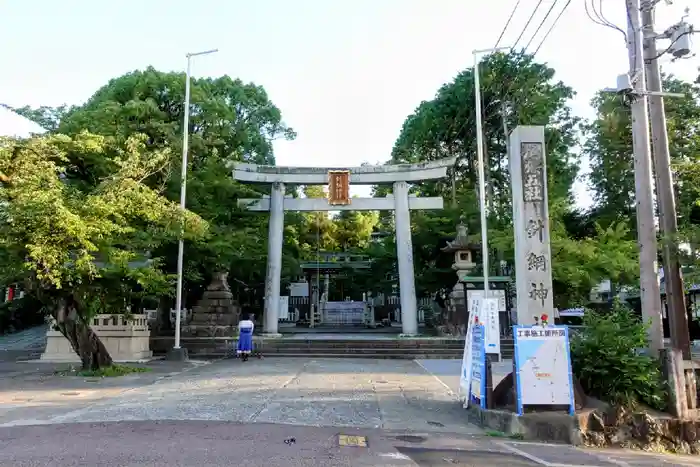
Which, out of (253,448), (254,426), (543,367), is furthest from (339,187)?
Result: (253,448)

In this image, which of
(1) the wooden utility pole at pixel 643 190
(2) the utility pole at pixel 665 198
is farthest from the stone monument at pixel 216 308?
(2) the utility pole at pixel 665 198

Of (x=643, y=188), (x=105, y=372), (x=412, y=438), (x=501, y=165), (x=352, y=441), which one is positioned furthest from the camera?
(x=501, y=165)

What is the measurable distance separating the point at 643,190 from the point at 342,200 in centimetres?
1401

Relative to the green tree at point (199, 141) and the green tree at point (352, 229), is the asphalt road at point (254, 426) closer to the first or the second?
the green tree at point (199, 141)

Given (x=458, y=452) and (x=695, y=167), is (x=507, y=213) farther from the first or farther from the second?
(x=458, y=452)

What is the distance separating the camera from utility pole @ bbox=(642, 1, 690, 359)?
340 inches

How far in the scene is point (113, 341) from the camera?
16750 millimetres

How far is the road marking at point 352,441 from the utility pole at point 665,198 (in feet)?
17.8

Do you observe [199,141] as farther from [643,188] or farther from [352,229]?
[352,229]

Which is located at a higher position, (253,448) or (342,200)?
(342,200)

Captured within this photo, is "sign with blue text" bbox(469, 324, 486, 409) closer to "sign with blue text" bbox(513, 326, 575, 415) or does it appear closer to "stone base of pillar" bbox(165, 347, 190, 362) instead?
"sign with blue text" bbox(513, 326, 575, 415)

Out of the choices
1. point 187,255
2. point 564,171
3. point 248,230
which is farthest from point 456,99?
point 187,255

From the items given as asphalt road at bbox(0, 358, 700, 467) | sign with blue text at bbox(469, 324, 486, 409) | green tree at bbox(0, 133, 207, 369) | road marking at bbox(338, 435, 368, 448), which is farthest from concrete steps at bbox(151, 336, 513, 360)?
road marking at bbox(338, 435, 368, 448)

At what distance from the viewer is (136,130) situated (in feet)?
60.0
